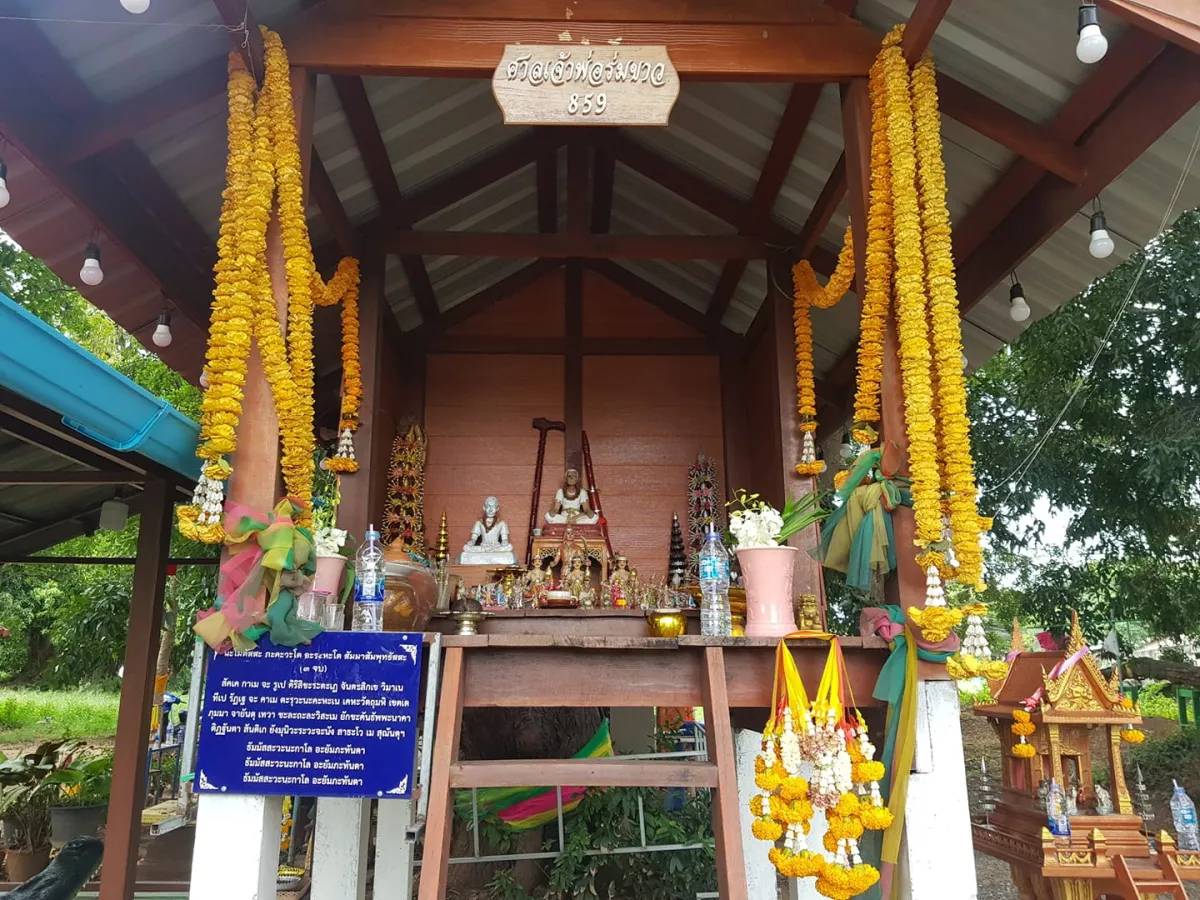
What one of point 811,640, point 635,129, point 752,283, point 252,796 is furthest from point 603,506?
point 252,796

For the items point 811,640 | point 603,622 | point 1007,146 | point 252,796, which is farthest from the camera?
point 603,622

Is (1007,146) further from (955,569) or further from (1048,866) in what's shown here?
(1048,866)

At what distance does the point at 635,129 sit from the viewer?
6168 mm

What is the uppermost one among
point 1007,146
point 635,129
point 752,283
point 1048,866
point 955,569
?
point 635,129

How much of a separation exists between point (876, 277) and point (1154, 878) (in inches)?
140

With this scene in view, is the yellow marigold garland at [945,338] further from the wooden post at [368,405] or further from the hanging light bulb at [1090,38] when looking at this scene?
the wooden post at [368,405]

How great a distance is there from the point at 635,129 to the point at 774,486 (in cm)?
295

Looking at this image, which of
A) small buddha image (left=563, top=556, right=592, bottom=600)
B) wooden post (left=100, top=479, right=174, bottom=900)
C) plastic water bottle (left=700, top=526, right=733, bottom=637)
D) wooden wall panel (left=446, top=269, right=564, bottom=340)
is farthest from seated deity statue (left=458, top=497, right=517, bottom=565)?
plastic water bottle (left=700, top=526, right=733, bottom=637)

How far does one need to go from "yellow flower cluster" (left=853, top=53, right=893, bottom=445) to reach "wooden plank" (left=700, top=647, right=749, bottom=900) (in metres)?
1.29

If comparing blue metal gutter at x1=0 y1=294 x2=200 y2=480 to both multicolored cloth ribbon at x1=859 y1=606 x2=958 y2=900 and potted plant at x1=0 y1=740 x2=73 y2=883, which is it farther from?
potted plant at x1=0 y1=740 x2=73 y2=883

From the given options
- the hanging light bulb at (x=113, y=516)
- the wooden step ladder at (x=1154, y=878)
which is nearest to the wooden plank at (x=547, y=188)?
the hanging light bulb at (x=113, y=516)

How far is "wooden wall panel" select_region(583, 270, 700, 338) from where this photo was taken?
25.2ft

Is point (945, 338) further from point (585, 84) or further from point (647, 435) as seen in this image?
point (647, 435)

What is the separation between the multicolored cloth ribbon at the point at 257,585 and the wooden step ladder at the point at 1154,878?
4367mm
